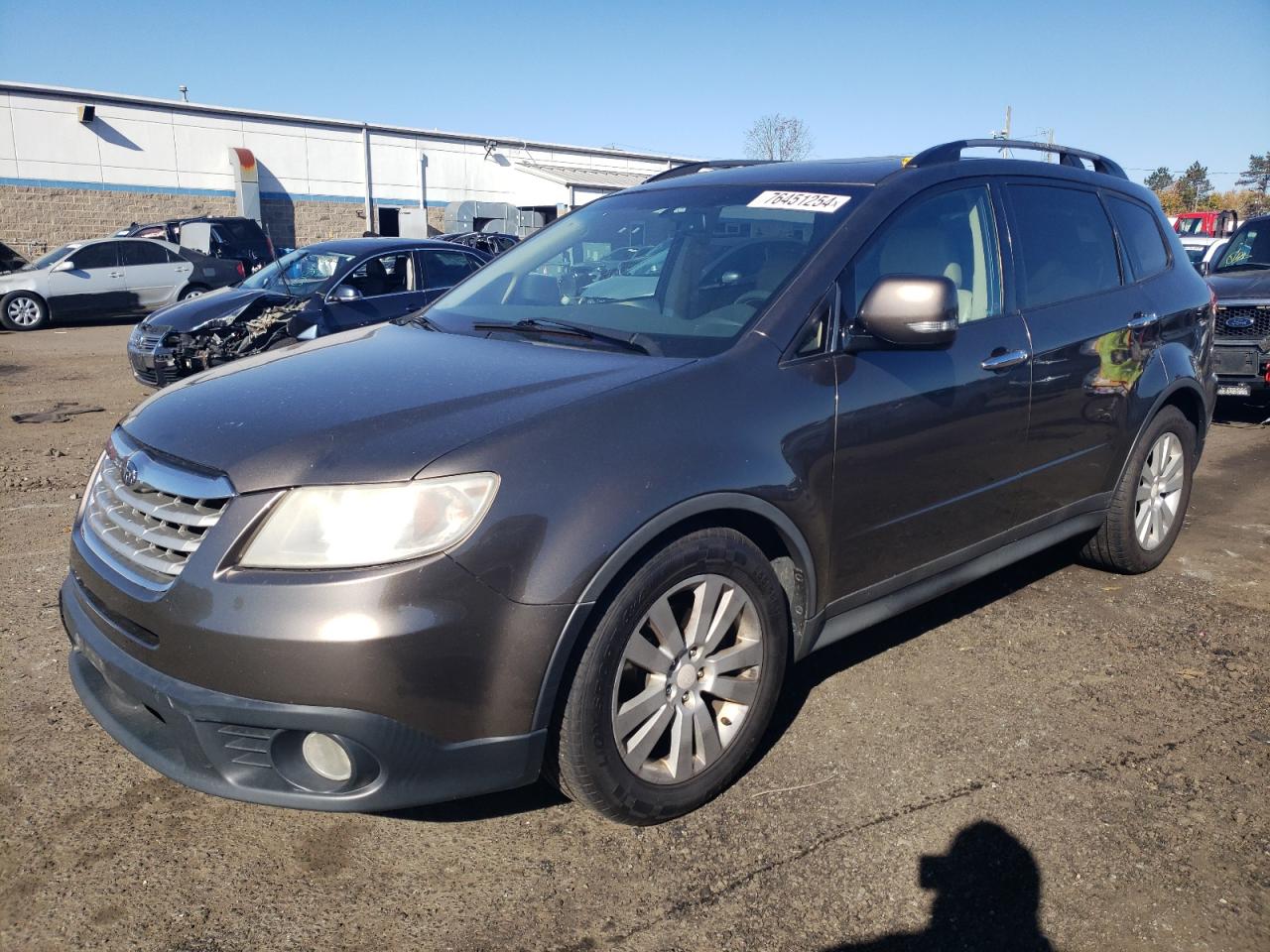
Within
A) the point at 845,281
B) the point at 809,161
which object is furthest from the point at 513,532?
the point at 809,161

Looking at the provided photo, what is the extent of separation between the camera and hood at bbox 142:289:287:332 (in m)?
9.30

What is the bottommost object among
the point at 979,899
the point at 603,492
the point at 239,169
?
the point at 979,899

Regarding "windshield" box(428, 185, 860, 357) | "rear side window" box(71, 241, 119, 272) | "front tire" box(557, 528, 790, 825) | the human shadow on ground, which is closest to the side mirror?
"windshield" box(428, 185, 860, 357)

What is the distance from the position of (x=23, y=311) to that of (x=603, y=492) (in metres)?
16.8

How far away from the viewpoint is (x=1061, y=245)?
13.1ft

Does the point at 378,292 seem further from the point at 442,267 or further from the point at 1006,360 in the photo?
the point at 1006,360

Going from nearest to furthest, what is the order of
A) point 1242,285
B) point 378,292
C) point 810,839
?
point 810,839, point 1242,285, point 378,292

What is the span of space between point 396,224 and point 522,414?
1407 inches

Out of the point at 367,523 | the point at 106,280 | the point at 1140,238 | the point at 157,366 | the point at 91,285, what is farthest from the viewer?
the point at 106,280

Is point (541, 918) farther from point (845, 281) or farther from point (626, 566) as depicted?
point (845, 281)

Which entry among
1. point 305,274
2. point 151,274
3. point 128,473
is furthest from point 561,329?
point 151,274

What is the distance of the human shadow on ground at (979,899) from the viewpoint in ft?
7.49

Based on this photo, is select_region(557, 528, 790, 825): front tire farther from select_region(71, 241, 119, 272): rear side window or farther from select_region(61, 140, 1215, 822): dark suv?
select_region(71, 241, 119, 272): rear side window

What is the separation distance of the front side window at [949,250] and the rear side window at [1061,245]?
0.18 meters
